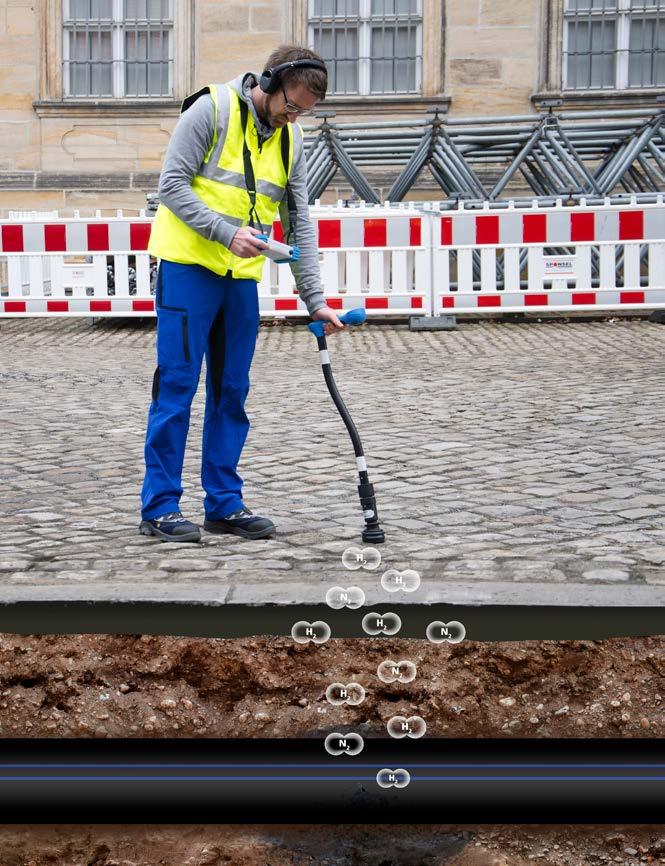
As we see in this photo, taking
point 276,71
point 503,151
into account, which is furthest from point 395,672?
point 503,151

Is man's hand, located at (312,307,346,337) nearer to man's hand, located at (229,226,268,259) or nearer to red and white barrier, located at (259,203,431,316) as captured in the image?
man's hand, located at (229,226,268,259)

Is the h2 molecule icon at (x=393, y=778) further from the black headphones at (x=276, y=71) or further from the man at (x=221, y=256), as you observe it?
the black headphones at (x=276, y=71)

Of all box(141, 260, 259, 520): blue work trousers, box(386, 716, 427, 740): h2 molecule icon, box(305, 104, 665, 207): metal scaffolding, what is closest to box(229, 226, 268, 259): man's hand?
box(141, 260, 259, 520): blue work trousers

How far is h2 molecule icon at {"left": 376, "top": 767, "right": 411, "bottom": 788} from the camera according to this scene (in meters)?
3.39

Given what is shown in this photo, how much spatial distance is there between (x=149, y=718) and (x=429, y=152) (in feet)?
43.4

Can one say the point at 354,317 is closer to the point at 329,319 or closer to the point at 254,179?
the point at 329,319

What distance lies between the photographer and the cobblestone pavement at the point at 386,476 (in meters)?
4.74

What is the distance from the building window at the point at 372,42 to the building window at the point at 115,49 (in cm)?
218

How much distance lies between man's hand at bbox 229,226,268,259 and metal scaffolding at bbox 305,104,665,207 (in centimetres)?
1128

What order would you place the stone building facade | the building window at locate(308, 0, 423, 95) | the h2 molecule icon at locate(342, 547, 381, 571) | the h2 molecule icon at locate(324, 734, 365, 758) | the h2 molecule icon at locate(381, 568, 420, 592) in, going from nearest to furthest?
the h2 molecule icon at locate(324, 734, 365, 758)
the h2 molecule icon at locate(381, 568, 420, 592)
the h2 molecule icon at locate(342, 547, 381, 571)
the stone building facade
the building window at locate(308, 0, 423, 95)

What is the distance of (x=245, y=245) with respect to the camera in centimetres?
468

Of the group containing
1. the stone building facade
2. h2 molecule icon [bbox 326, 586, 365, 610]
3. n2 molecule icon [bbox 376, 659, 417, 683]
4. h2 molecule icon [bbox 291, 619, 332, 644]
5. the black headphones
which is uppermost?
the stone building facade

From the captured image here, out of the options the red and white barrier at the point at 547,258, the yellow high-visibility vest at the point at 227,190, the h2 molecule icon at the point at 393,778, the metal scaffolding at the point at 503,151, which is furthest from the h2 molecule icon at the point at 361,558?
the metal scaffolding at the point at 503,151

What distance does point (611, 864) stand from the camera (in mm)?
3391
